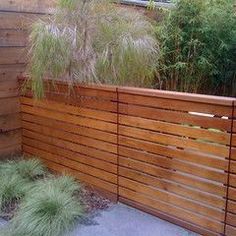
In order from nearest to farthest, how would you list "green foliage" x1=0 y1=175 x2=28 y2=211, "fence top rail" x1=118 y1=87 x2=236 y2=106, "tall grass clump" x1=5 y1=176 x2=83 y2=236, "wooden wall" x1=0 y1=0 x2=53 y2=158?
"fence top rail" x1=118 y1=87 x2=236 y2=106
"tall grass clump" x1=5 y1=176 x2=83 y2=236
"green foliage" x1=0 y1=175 x2=28 y2=211
"wooden wall" x1=0 y1=0 x2=53 y2=158

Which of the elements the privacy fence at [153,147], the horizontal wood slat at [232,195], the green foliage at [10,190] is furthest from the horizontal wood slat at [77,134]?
the horizontal wood slat at [232,195]

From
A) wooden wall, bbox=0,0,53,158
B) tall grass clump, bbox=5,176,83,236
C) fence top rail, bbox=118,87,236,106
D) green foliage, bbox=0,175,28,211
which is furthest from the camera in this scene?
wooden wall, bbox=0,0,53,158

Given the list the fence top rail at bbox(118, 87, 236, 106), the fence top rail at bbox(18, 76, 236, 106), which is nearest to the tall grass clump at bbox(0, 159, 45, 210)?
the fence top rail at bbox(18, 76, 236, 106)

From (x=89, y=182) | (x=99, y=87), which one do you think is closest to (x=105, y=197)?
(x=89, y=182)

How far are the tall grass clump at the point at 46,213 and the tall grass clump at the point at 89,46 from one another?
1.03 m

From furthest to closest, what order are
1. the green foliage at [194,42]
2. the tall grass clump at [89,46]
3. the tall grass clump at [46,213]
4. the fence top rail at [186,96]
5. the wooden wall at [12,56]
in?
the green foliage at [194,42]
the wooden wall at [12,56]
the tall grass clump at [89,46]
the tall grass clump at [46,213]
the fence top rail at [186,96]

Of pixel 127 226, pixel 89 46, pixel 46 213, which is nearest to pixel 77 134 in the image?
pixel 89 46

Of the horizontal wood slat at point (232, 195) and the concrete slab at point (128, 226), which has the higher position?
the horizontal wood slat at point (232, 195)

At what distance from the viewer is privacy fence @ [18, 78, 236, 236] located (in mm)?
2662

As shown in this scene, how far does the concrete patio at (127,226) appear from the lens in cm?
289

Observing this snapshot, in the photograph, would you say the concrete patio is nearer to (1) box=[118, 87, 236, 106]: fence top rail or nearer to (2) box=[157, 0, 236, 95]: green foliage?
(1) box=[118, 87, 236, 106]: fence top rail

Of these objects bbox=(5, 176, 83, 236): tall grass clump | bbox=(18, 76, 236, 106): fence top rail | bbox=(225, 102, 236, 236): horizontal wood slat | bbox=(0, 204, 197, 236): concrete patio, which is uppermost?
bbox=(18, 76, 236, 106): fence top rail

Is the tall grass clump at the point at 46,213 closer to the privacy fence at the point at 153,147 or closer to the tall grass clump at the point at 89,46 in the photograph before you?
the privacy fence at the point at 153,147

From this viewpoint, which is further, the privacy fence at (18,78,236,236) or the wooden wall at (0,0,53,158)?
the wooden wall at (0,0,53,158)
